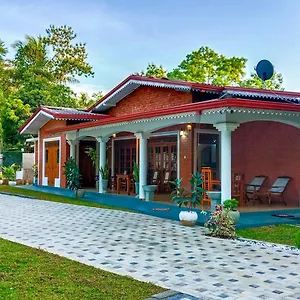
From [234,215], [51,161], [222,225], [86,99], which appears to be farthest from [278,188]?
[86,99]

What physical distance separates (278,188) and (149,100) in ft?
21.2

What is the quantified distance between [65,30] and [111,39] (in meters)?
21.7

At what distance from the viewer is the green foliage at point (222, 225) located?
8.60 metres

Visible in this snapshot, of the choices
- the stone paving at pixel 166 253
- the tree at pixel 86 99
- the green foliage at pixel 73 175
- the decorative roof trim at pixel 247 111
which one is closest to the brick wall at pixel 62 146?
the green foliage at pixel 73 175

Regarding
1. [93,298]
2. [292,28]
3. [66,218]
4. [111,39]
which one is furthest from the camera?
[111,39]

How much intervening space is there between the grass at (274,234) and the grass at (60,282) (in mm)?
3890

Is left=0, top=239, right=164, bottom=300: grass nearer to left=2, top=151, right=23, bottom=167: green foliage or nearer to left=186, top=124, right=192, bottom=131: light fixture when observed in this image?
A: left=186, top=124, right=192, bottom=131: light fixture

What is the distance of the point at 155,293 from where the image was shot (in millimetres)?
4805

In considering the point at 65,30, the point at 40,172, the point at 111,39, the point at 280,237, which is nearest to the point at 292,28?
the point at 111,39

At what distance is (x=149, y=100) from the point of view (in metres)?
16.9

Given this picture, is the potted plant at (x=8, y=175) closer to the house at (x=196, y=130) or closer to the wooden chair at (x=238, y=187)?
the house at (x=196, y=130)

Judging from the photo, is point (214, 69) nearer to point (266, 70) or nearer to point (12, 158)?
point (12, 158)

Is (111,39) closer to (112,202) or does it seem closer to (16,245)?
(112,202)

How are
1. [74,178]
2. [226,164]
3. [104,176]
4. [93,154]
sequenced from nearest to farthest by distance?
[226,164]
[74,178]
[104,176]
[93,154]
